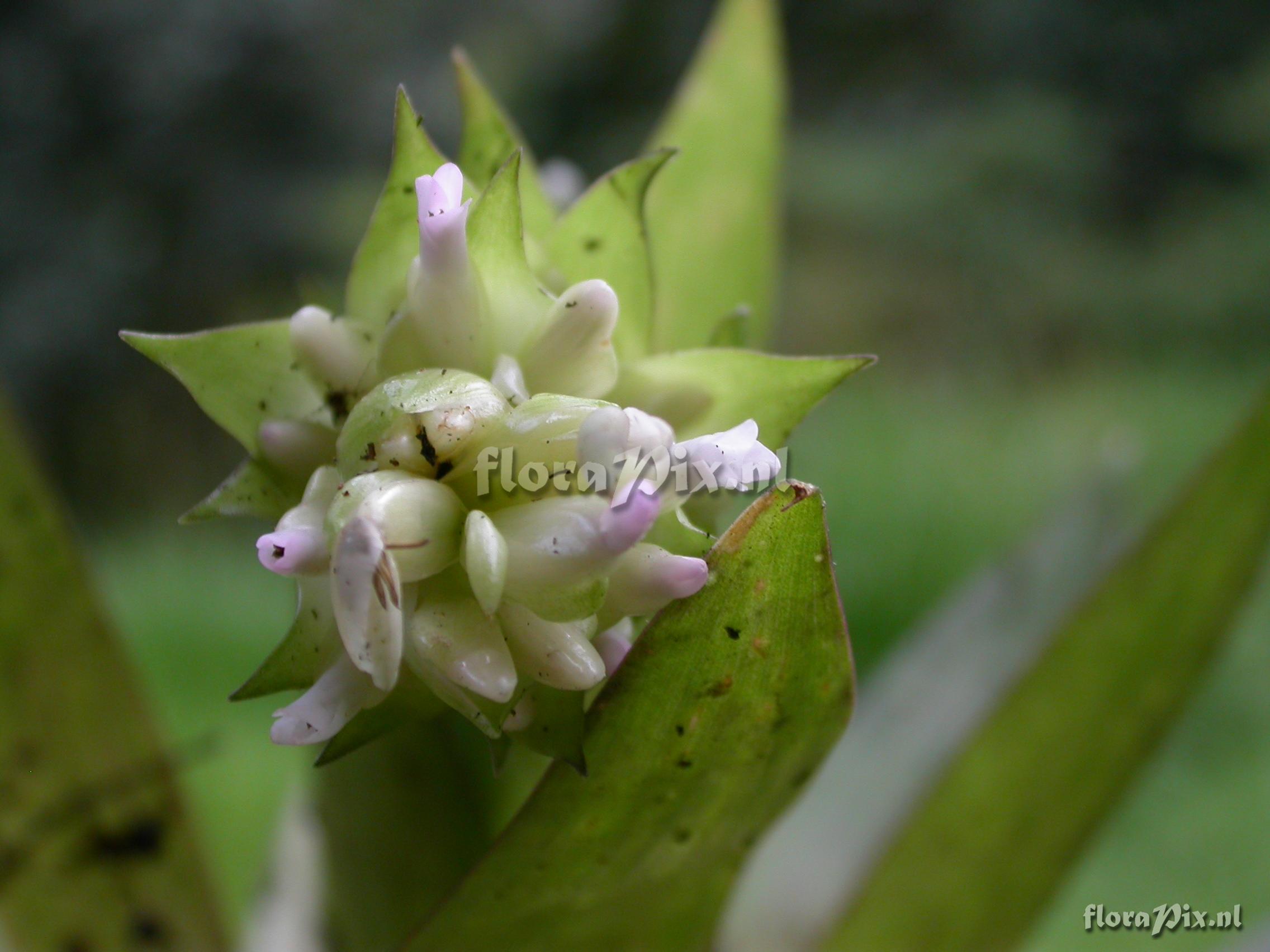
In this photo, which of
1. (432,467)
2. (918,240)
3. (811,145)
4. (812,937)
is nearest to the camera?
(432,467)

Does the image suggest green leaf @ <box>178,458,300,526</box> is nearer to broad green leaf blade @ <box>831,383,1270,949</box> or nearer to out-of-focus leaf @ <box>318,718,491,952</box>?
→ out-of-focus leaf @ <box>318,718,491,952</box>

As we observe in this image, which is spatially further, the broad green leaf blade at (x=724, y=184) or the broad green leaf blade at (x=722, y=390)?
the broad green leaf blade at (x=724, y=184)

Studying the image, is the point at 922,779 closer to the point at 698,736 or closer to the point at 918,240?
the point at 698,736

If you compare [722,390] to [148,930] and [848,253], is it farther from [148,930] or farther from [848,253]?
[848,253]

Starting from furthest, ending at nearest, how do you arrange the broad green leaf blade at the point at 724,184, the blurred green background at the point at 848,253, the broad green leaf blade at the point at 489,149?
the blurred green background at the point at 848,253, the broad green leaf blade at the point at 724,184, the broad green leaf blade at the point at 489,149

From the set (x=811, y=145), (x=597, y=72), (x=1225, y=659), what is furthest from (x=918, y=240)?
(x=1225, y=659)

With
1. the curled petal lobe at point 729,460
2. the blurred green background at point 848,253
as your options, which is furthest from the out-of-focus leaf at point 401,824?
the blurred green background at point 848,253

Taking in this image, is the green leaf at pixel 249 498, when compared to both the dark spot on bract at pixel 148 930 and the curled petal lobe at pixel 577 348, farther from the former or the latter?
the dark spot on bract at pixel 148 930
